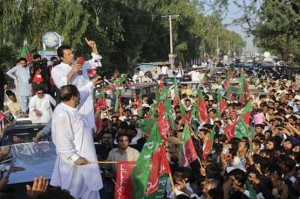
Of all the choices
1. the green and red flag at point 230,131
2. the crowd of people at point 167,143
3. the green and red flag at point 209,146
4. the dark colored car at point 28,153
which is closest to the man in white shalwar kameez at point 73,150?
the crowd of people at point 167,143

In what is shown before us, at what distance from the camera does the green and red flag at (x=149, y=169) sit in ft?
19.2

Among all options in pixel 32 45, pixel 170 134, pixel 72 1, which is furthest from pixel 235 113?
pixel 72 1

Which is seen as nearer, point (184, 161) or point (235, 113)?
point (184, 161)

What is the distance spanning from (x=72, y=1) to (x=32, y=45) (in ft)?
18.8

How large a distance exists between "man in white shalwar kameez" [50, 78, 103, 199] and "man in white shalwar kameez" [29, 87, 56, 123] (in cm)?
333

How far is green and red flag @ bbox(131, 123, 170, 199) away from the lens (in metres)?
5.85

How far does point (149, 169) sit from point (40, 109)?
3242 mm

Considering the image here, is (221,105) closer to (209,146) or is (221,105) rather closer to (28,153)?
(209,146)

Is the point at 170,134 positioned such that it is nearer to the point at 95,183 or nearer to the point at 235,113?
the point at 235,113

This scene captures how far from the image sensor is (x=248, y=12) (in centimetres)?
2009

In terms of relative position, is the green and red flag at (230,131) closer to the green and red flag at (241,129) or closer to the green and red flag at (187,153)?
the green and red flag at (241,129)

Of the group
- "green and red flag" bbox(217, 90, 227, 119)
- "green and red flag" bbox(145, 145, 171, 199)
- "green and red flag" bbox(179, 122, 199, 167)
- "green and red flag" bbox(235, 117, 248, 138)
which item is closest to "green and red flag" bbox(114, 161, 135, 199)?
"green and red flag" bbox(145, 145, 171, 199)

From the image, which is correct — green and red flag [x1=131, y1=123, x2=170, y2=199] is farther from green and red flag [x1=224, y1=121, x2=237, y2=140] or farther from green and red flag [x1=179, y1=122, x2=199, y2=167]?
green and red flag [x1=224, y1=121, x2=237, y2=140]

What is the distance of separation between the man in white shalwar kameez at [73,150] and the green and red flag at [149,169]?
0.55 m
